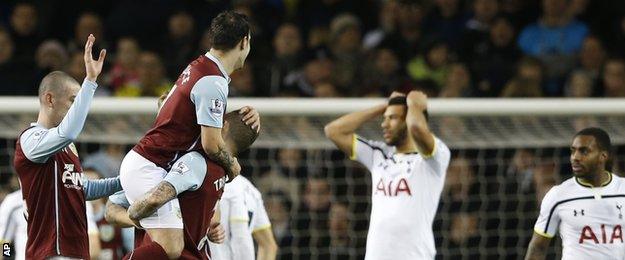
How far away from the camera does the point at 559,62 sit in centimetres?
1298

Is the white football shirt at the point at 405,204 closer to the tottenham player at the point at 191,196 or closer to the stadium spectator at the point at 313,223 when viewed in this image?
the tottenham player at the point at 191,196

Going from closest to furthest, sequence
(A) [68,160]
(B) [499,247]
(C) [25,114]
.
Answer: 1. (A) [68,160]
2. (C) [25,114]
3. (B) [499,247]

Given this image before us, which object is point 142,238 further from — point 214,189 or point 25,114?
point 25,114

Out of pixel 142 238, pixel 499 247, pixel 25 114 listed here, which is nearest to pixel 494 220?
pixel 499 247

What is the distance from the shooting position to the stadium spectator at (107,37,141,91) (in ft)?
42.4

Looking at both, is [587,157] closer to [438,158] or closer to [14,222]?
[438,158]

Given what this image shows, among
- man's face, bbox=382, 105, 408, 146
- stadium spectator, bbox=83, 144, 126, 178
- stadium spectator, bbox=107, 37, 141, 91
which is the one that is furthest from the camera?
stadium spectator, bbox=107, 37, 141, 91

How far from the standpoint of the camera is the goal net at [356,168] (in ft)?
35.8

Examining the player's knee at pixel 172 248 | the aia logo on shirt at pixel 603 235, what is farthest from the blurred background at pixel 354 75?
the player's knee at pixel 172 248

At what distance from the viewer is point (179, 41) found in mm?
13523

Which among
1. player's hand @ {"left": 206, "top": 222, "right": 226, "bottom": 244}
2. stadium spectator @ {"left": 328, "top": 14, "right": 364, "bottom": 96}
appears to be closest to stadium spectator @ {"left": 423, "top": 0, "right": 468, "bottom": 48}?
stadium spectator @ {"left": 328, "top": 14, "right": 364, "bottom": 96}

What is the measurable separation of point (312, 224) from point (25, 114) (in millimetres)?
2440

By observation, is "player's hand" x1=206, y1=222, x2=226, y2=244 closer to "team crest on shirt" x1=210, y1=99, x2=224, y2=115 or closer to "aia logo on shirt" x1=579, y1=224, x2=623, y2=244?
"team crest on shirt" x1=210, y1=99, x2=224, y2=115

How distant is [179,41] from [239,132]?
591cm
